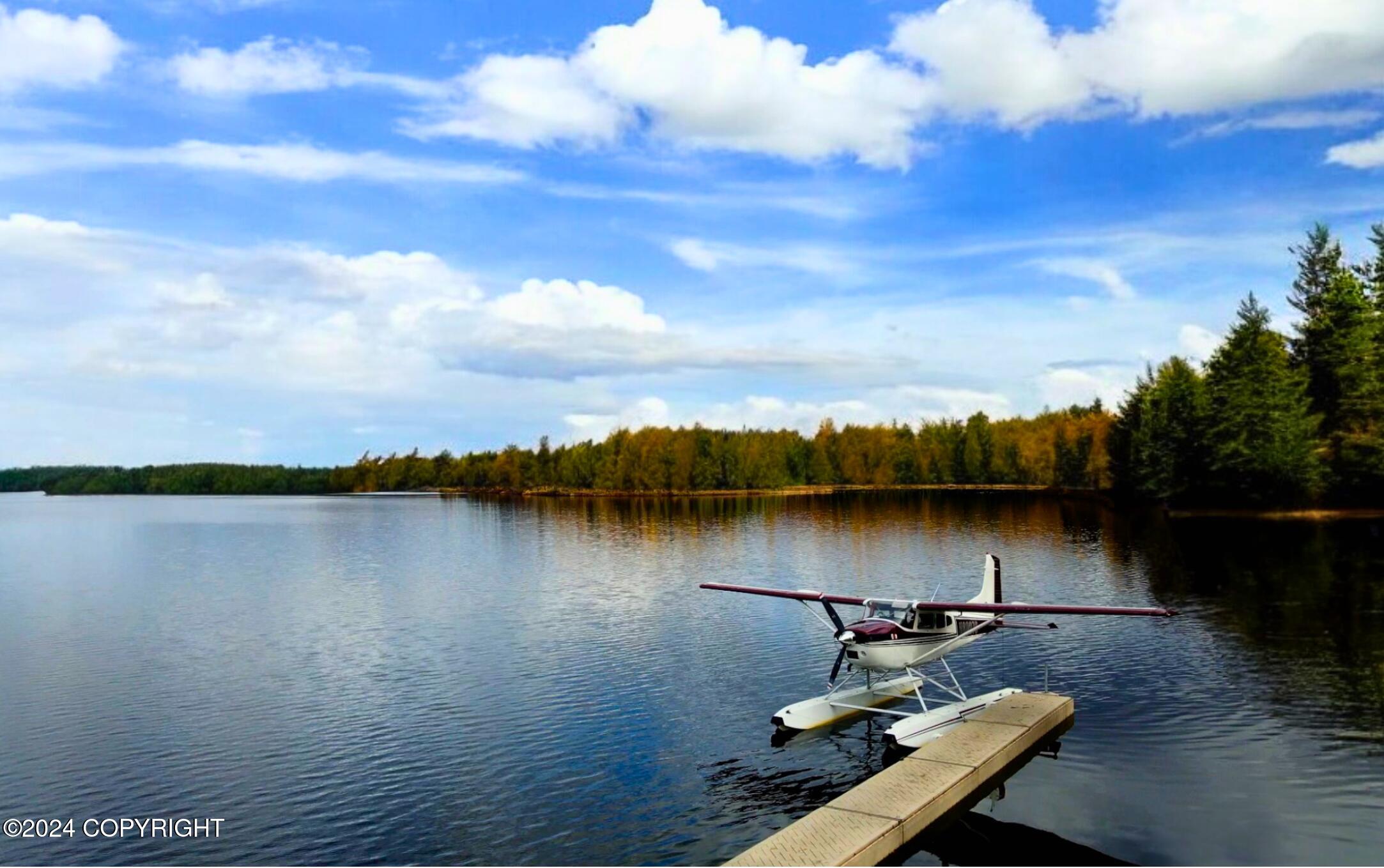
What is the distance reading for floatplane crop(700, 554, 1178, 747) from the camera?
62.5ft

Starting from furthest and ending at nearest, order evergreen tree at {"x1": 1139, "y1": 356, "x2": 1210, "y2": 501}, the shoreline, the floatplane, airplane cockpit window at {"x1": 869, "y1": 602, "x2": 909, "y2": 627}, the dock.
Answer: the shoreline
evergreen tree at {"x1": 1139, "y1": 356, "x2": 1210, "y2": 501}
airplane cockpit window at {"x1": 869, "y1": 602, "x2": 909, "y2": 627}
the floatplane
the dock

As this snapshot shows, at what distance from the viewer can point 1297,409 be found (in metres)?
68.8

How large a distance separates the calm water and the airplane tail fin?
228cm

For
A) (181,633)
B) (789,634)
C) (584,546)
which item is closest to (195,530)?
(584,546)

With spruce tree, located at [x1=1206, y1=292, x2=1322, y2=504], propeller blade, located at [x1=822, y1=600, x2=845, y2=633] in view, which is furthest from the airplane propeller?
spruce tree, located at [x1=1206, y1=292, x2=1322, y2=504]

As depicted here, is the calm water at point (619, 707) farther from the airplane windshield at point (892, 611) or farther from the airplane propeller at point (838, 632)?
the airplane windshield at point (892, 611)

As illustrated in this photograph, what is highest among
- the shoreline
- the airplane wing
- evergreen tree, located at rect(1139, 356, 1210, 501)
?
evergreen tree, located at rect(1139, 356, 1210, 501)

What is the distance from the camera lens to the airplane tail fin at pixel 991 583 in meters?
24.8

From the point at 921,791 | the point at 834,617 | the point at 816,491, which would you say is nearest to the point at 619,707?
the point at 834,617

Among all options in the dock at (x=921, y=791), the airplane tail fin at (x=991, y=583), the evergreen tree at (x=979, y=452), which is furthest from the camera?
the evergreen tree at (x=979, y=452)

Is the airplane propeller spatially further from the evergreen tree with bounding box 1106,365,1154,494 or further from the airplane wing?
the evergreen tree with bounding box 1106,365,1154,494

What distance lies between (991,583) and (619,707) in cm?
1080

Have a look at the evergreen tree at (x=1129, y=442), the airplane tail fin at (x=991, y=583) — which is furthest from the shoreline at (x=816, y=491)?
the airplane tail fin at (x=991, y=583)

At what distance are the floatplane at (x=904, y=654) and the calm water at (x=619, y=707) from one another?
2.21 feet
